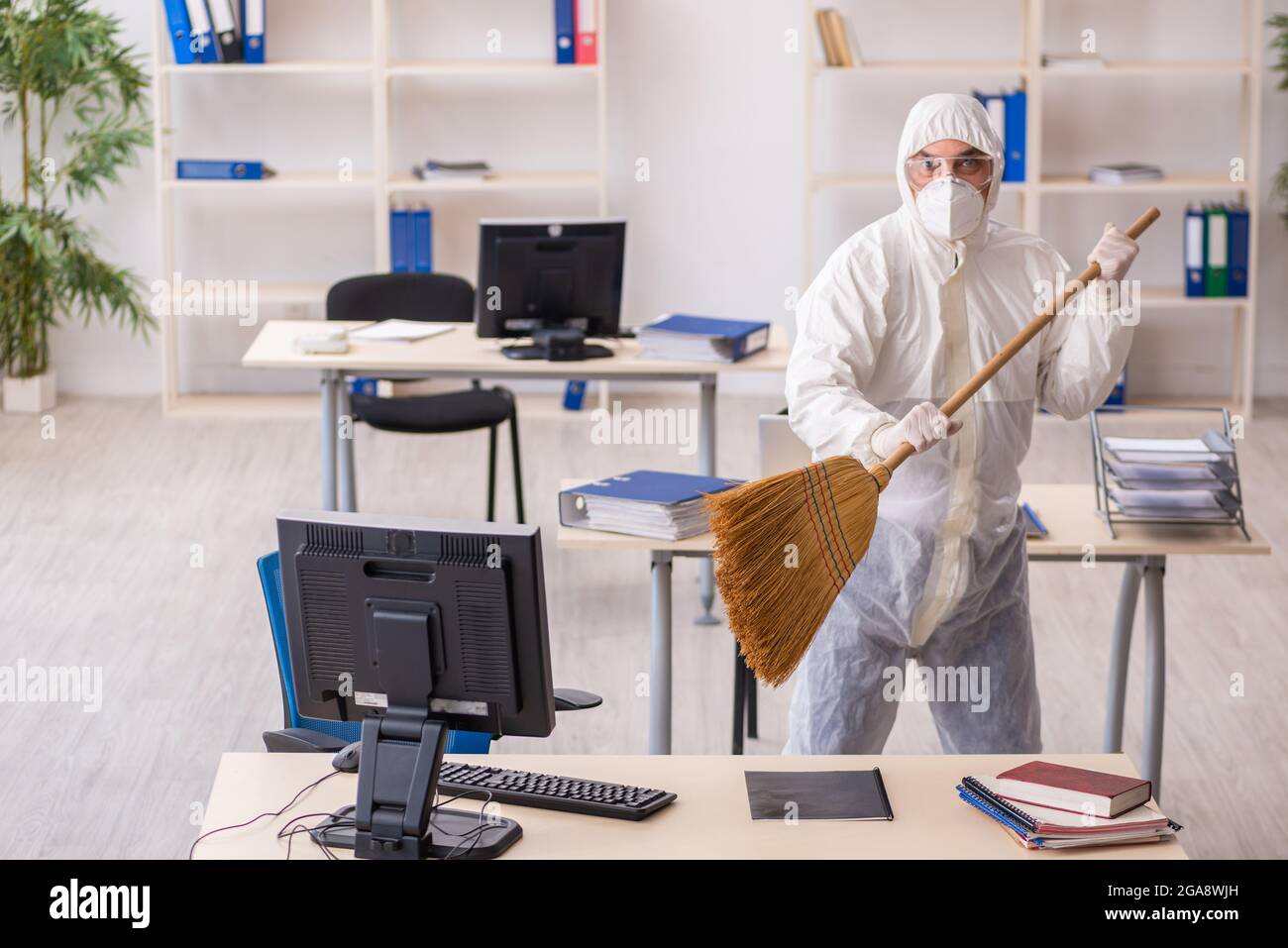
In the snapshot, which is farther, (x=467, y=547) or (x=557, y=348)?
(x=557, y=348)

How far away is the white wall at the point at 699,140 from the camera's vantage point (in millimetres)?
6637

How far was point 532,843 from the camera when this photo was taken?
6.99ft

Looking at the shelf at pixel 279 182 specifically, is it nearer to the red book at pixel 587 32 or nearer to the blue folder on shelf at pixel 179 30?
the blue folder on shelf at pixel 179 30

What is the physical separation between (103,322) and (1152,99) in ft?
14.8

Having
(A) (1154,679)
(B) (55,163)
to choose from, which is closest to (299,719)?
(A) (1154,679)

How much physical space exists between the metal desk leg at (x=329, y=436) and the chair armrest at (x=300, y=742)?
2.14 meters

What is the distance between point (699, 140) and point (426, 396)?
7.55 ft

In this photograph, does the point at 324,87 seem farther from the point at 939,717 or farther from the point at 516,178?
the point at 939,717

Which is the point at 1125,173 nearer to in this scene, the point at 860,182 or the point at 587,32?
the point at 860,182

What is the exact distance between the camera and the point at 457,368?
446cm

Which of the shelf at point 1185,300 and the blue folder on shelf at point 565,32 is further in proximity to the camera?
the shelf at point 1185,300
